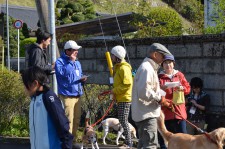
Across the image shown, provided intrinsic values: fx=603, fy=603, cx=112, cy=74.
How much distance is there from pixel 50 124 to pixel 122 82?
4920mm

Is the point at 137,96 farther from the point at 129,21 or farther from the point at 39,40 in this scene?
the point at 129,21

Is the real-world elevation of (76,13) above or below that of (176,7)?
below

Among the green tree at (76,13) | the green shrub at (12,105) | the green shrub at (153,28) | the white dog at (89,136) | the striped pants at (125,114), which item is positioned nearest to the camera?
the striped pants at (125,114)

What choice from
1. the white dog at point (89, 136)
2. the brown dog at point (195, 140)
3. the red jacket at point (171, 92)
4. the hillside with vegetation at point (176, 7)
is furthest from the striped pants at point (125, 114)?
the hillside with vegetation at point (176, 7)

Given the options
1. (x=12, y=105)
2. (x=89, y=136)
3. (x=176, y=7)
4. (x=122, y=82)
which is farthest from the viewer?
(x=176, y=7)

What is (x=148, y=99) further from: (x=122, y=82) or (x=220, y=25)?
(x=220, y=25)

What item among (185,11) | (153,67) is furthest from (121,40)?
(185,11)

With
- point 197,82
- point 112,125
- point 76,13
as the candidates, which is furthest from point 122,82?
point 76,13

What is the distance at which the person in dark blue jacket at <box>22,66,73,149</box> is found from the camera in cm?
556

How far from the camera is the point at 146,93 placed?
320 inches

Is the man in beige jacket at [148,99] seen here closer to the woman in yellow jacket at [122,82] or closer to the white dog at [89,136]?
the woman in yellow jacket at [122,82]

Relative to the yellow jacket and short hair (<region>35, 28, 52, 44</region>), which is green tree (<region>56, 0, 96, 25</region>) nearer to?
the yellow jacket

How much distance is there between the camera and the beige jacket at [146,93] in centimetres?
815

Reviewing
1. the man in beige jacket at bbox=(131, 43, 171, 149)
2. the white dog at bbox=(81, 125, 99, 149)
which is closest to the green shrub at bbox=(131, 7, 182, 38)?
the white dog at bbox=(81, 125, 99, 149)
